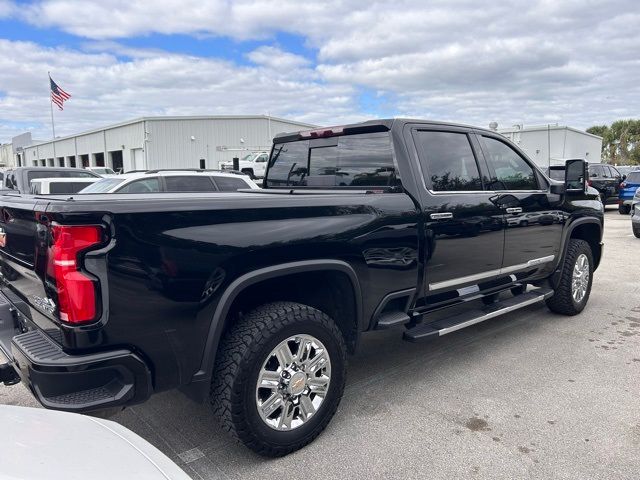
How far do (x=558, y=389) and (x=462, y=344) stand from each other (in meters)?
1.11

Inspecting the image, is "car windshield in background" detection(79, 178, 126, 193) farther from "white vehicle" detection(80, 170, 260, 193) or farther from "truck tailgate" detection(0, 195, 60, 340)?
"truck tailgate" detection(0, 195, 60, 340)

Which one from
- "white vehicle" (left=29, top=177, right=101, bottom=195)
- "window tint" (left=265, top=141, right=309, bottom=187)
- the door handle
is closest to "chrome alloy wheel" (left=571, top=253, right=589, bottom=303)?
the door handle

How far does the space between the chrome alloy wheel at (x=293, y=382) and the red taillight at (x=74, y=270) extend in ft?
3.27

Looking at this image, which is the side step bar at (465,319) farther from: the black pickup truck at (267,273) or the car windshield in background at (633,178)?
the car windshield in background at (633,178)

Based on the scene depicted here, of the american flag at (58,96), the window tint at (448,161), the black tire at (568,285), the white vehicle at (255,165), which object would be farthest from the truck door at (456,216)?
the american flag at (58,96)

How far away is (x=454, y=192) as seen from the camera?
398 cm

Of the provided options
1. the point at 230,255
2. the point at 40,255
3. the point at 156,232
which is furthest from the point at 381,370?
the point at 40,255

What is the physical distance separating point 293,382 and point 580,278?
4089 millimetres

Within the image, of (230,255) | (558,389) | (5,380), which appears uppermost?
(230,255)

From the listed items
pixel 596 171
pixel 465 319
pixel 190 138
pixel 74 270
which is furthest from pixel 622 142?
pixel 74 270

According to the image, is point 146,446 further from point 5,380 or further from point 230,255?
point 5,380

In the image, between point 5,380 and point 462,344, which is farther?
point 462,344

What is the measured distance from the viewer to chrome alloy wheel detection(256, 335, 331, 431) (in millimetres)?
2871

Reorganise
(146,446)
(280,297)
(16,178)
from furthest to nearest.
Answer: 1. (16,178)
2. (280,297)
3. (146,446)
